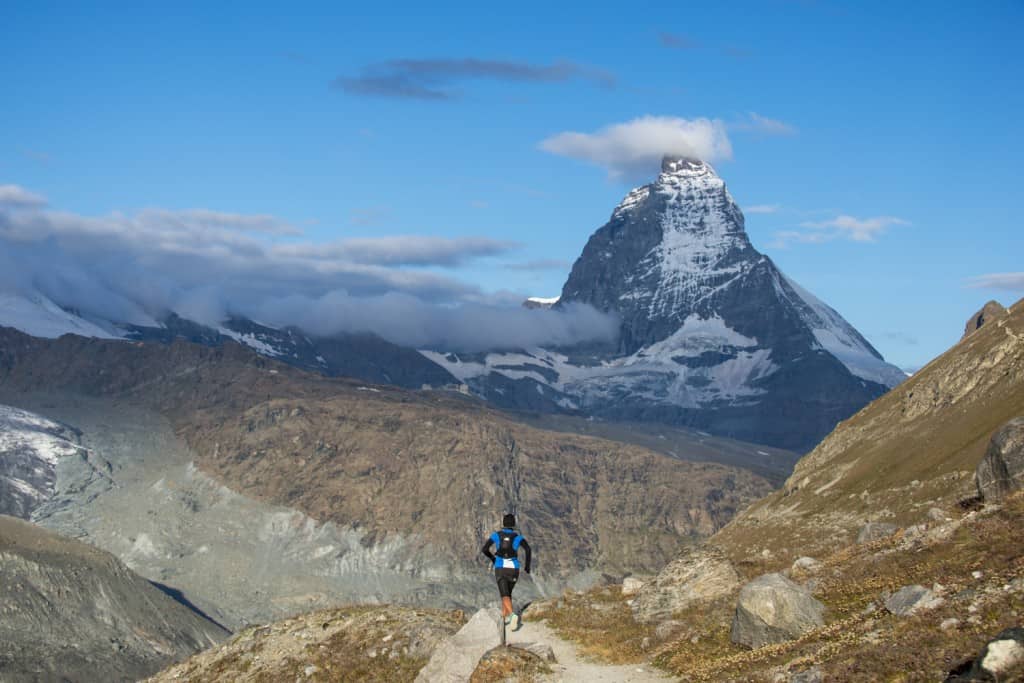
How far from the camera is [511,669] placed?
36.7 meters

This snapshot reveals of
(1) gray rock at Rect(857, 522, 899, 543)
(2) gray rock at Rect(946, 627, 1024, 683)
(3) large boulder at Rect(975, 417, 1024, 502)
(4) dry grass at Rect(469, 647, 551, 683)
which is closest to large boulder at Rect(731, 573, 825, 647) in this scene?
(4) dry grass at Rect(469, 647, 551, 683)

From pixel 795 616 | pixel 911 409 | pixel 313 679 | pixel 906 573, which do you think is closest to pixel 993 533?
pixel 906 573

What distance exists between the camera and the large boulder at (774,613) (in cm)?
3712

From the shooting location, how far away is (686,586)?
Answer: 158ft

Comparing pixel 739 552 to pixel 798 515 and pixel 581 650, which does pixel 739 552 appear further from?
pixel 581 650

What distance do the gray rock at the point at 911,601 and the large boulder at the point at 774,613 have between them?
105 inches

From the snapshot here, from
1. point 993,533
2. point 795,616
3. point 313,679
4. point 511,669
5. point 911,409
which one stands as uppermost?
point 911,409

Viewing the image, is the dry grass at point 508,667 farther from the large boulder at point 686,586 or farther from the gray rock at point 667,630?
the large boulder at point 686,586

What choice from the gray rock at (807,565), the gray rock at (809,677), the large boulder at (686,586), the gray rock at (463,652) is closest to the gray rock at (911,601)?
the gray rock at (809,677)

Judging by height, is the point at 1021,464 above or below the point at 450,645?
above

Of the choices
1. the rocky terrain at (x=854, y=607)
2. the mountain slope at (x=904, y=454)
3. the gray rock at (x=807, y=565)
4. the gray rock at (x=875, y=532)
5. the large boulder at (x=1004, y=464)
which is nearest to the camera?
the rocky terrain at (x=854, y=607)

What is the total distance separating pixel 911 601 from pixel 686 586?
1440 centimetres

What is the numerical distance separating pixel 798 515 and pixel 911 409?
2734cm

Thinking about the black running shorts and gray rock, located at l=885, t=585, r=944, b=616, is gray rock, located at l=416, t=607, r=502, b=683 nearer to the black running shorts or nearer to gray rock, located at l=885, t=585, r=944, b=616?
the black running shorts
